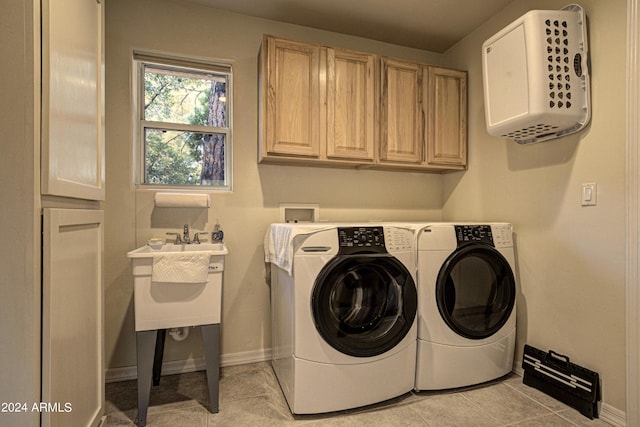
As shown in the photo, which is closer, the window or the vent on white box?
the vent on white box

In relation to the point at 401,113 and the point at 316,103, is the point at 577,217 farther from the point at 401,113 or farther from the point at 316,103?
the point at 316,103

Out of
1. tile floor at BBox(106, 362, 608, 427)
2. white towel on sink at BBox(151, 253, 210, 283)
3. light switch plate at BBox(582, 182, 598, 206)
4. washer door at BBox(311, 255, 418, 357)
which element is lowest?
tile floor at BBox(106, 362, 608, 427)

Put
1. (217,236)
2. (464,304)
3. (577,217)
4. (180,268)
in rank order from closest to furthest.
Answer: (180,268), (577,217), (464,304), (217,236)

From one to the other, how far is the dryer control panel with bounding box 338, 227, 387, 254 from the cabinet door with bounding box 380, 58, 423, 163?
0.83 metres

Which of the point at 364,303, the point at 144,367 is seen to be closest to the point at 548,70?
the point at 364,303

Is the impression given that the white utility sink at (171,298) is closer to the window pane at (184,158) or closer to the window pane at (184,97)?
the window pane at (184,158)

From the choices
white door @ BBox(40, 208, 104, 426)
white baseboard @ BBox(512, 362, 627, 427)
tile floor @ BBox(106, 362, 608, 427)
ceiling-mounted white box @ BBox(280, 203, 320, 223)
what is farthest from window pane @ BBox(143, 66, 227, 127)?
white baseboard @ BBox(512, 362, 627, 427)

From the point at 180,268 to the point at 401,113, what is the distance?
6.14 ft

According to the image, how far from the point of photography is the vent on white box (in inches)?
66.5

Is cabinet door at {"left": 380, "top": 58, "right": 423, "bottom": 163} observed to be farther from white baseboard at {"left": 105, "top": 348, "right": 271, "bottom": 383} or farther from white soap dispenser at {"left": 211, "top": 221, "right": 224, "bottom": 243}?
white baseboard at {"left": 105, "top": 348, "right": 271, "bottom": 383}

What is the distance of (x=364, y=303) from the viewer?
1770 millimetres

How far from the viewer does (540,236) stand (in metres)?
2.02

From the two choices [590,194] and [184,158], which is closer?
[590,194]

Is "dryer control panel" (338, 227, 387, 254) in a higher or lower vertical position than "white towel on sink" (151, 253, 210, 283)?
higher
